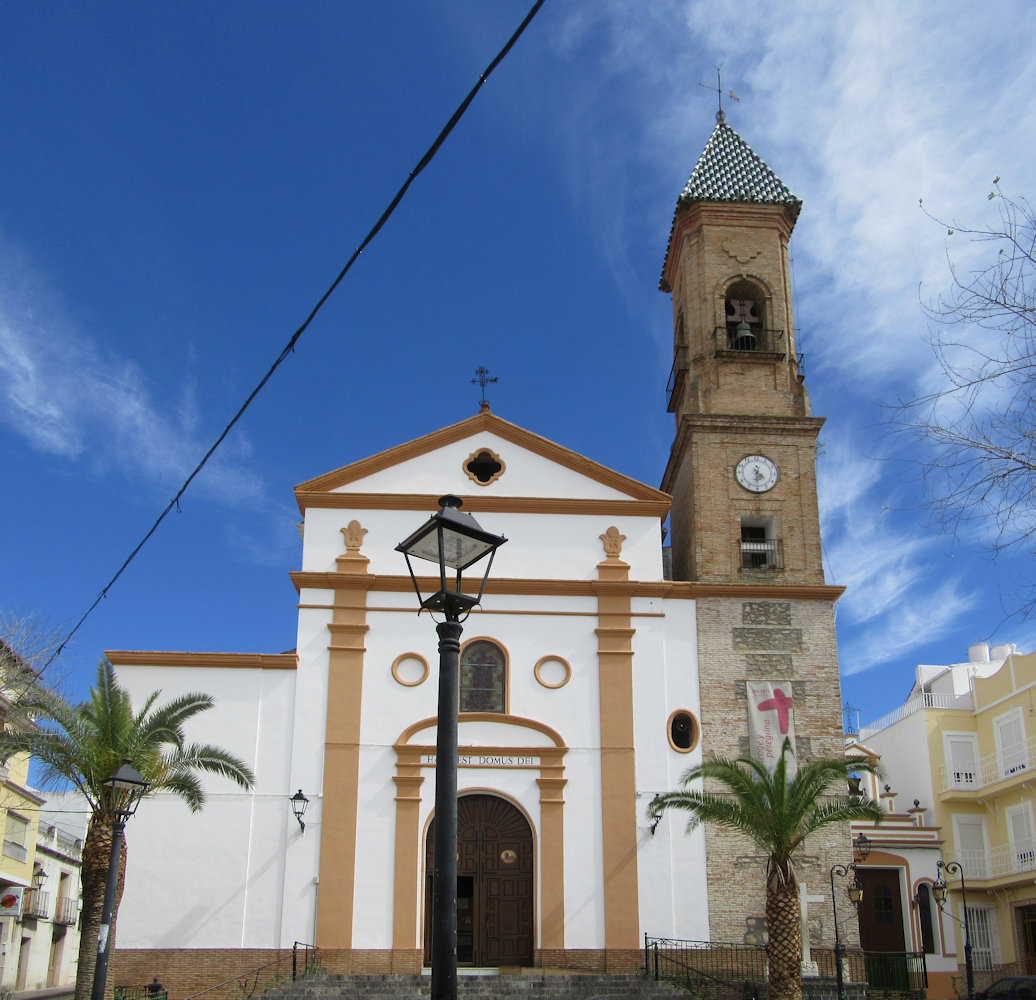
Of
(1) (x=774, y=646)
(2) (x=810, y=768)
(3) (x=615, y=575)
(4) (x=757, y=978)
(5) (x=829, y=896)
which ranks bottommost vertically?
(4) (x=757, y=978)

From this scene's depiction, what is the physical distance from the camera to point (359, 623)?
2489 cm

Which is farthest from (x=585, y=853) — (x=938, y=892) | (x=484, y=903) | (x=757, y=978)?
(x=938, y=892)

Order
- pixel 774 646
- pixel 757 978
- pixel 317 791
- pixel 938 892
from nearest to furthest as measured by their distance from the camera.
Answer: pixel 757 978, pixel 317 791, pixel 774 646, pixel 938 892

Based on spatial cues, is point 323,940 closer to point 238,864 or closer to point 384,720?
point 238,864

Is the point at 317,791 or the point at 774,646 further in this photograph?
the point at 774,646

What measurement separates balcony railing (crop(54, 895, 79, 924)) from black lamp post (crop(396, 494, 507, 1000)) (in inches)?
1367

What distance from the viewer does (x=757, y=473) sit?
2684cm

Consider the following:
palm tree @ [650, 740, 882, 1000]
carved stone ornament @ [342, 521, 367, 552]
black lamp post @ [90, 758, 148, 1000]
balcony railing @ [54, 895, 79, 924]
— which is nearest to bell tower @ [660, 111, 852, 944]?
palm tree @ [650, 740, 882, 1000]

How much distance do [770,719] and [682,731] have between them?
1874mm

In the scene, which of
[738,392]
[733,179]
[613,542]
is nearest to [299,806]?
[613,542]

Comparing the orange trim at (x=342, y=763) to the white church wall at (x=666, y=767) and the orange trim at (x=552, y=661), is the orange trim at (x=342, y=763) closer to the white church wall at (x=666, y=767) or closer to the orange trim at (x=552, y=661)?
the orange trim at (x=552, y=661)

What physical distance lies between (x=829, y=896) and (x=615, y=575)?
7875 mm

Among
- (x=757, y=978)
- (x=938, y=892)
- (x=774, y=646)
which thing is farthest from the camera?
(x=938, y=892)

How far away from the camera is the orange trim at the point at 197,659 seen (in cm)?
2434
